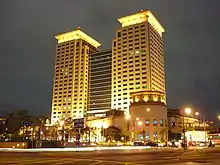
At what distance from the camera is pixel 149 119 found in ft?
389

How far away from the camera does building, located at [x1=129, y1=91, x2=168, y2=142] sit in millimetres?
117375

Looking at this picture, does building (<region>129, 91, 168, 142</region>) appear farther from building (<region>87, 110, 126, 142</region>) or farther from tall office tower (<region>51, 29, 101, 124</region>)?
tall office tower (<region>51, 29, 101, 124</region>)

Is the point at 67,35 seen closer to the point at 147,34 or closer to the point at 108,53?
the point at 108,53

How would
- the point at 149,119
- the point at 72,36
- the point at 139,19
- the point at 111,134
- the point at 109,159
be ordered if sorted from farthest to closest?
the point at 72,36 → the point at 139,19 → the point at 149,119 → the point at 111,134 → the point at 109,159

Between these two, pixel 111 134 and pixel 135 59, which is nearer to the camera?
pixel 111 134

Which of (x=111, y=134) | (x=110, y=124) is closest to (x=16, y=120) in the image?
(x=111, y=134)

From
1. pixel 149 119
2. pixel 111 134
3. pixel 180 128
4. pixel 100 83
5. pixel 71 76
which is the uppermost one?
pixel 71 76

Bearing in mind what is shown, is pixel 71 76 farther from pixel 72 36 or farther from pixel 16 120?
pixel 16 120

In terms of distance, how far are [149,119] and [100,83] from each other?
208 feet

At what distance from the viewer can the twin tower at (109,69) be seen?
519 feet

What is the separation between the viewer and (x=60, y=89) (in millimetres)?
186250

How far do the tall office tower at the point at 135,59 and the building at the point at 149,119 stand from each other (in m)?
30.4

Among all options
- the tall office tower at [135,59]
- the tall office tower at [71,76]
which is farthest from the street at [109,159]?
the tall office tower at [71,76]

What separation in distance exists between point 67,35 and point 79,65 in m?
26.8
